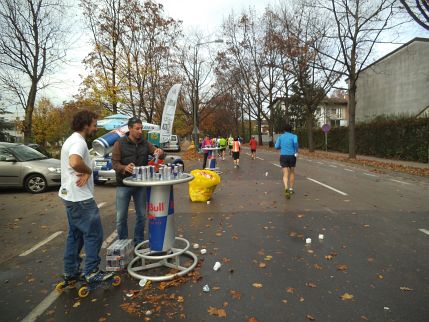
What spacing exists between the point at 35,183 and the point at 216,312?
9529 mm

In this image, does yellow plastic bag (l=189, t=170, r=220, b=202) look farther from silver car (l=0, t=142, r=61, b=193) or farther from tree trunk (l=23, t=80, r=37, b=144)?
tree trunk (l=23, t=80, r=37, b=144)

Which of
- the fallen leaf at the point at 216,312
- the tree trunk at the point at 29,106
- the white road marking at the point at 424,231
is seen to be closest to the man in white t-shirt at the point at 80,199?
the fallen leaf at the point at 216,312

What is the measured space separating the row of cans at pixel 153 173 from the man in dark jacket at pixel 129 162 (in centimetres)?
28

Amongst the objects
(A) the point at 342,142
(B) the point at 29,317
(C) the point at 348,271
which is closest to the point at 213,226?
(C) the point at 348,271

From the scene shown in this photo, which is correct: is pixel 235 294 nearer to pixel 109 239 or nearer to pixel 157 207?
pixel 157 207

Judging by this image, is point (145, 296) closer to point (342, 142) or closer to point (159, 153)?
point (159, 153)

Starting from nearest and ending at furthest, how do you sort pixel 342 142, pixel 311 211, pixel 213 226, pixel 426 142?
1. pixel 213 226
2. pixel 311 211
3. pixel 426 142
4. pixel 342 142

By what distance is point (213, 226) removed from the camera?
6.36m

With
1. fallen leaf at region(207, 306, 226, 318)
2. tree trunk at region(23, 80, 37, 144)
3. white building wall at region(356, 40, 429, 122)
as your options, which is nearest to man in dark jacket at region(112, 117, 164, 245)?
fallen leaf at region(207, 306, 226, 318)

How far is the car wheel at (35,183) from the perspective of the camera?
10.8 metres

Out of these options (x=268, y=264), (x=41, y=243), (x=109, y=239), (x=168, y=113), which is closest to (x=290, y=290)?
(x=268, y=264)

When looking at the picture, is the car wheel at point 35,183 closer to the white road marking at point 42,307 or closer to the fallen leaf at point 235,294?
the white road marking at point 42,307

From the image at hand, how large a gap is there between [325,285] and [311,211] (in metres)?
3.72

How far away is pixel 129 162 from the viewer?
4617 millimetres
